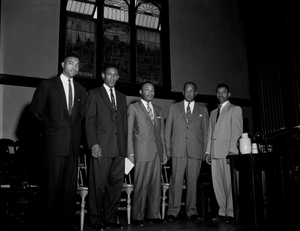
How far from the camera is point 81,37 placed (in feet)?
20.7

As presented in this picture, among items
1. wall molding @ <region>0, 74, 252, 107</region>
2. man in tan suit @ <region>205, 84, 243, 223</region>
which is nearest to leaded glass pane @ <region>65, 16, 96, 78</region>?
wall molding @ <region>0, 74, 252, 107</region>

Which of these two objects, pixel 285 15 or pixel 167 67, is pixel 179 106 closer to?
pixel 167 67

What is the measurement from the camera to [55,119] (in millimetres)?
3232

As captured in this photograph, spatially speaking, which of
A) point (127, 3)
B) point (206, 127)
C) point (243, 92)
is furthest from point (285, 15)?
point (206, 127)

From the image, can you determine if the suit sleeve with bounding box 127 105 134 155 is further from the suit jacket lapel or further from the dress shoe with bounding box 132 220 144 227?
the suit jacket lapel

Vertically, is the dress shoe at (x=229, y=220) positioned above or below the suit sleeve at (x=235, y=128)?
below

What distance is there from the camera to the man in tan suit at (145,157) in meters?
3.81

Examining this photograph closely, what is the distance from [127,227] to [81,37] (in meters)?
3.83

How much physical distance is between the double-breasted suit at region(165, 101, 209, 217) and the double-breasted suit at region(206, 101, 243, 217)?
7.0 inches

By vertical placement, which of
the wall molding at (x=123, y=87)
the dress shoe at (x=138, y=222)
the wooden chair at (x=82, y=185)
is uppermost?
the wall molding at (x=123, y=87)

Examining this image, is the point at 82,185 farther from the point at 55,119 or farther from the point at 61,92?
the point at 61,92

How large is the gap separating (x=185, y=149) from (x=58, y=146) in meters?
1.55

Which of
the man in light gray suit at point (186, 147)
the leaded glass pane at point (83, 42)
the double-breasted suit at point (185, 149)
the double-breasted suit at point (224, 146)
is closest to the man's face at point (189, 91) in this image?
the man in light gray suit at point (186, 147)

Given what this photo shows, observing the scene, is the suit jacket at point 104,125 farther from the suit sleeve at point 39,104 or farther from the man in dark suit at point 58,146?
the suit sleeve at point 39,104
